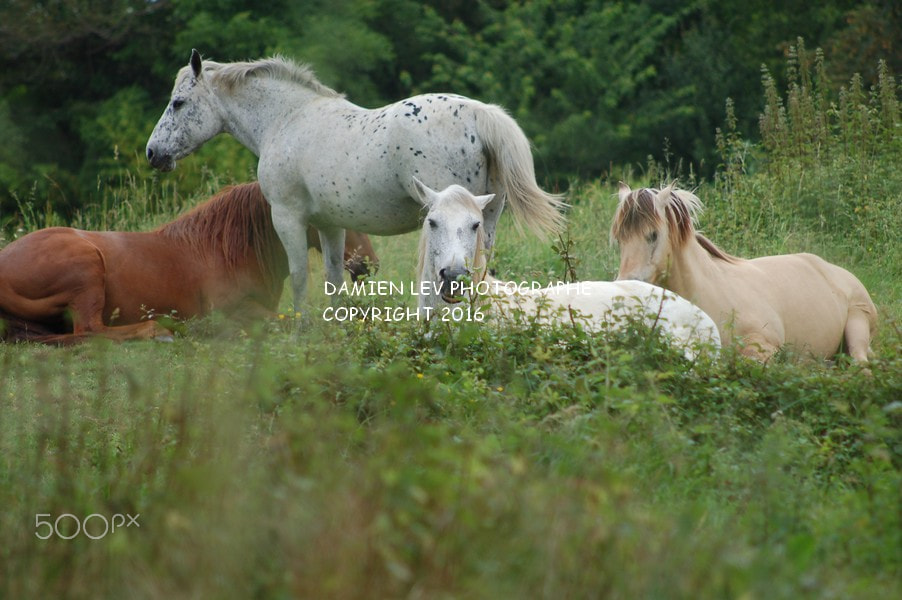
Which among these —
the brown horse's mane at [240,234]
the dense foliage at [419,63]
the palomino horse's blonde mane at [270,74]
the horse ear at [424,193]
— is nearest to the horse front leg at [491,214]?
the horse ear at [424,193]

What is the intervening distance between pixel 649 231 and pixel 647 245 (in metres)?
0.08

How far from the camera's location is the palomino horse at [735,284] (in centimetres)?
593

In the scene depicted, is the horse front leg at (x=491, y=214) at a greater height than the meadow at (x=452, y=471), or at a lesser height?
greater

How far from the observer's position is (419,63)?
22594 millimetres

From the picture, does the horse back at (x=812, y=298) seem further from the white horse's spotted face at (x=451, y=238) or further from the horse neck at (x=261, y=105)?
the horse neck at (x=261, y=105)

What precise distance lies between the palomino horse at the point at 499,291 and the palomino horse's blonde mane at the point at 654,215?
0.49m

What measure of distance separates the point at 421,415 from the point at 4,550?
1773 mm

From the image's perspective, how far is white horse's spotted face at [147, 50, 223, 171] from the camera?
7719 mm

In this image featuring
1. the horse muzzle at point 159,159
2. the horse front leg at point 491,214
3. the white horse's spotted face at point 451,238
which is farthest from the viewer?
the horse muzzle at point 159,159

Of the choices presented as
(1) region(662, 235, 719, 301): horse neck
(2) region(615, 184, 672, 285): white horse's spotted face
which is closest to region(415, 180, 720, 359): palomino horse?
(2) region(615, 184, 672, 285): white horse's spotted face

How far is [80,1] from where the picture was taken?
2072cm

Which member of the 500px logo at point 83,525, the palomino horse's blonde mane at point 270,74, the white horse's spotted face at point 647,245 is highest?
the palomino horse's blonde mane at point 270,74

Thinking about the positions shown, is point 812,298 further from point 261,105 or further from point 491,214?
point 261,105

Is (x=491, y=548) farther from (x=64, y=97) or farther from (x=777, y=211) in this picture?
(x=64, y=97)
